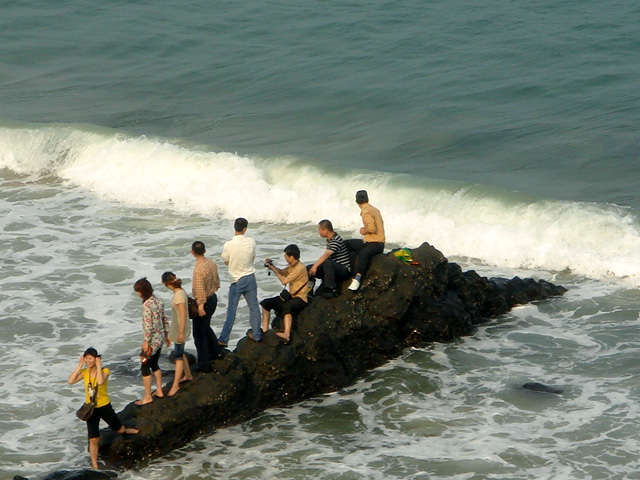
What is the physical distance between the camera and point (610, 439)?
41.5 feet

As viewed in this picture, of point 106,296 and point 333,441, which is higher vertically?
point 106,296

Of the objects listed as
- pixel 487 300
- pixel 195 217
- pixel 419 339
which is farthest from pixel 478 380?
pixel 195 217

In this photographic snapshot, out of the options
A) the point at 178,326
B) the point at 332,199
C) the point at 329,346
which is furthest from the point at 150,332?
the point at 332,199

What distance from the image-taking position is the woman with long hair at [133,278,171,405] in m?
12.5

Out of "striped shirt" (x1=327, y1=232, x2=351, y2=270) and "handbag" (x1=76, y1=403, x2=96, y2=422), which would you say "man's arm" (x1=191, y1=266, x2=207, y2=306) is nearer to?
"handbag" (x1=76, y1=403, x2=96, y2=422)

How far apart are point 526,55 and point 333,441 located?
70.4ft

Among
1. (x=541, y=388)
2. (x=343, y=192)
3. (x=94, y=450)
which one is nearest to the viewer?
(x=94, y=450)

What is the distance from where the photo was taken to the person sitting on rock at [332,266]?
1460 centimetres

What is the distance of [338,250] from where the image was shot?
14.8 m

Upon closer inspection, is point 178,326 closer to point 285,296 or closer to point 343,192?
point 285,296

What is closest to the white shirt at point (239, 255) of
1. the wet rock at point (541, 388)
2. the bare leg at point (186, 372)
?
the bare leg at point (186, 372)

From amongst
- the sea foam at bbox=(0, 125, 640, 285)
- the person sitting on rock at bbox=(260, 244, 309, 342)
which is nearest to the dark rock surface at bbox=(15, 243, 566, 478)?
the person sitting on rock at bbox=(260, 244, 309, 342)

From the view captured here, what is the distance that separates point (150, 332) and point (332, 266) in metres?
3.21

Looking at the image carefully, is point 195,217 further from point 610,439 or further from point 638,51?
point 638,51
